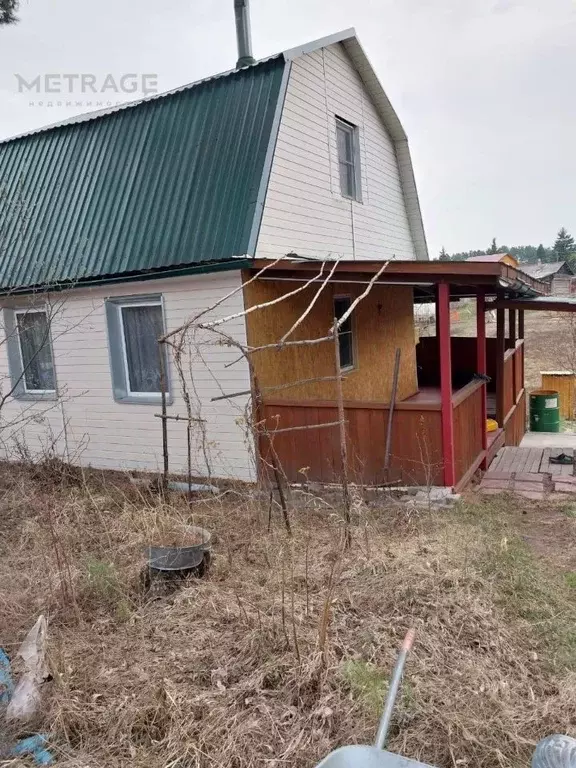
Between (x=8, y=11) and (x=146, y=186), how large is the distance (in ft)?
8.11

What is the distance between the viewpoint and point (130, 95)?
11.6 m

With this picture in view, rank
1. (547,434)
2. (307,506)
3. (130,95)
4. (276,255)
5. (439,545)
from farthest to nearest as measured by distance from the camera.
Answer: (547,434) < (130,95) < (276,255) < (307,506) < (439,545)

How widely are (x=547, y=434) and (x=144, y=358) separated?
33.5 feet

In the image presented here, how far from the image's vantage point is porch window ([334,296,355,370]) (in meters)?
9.48

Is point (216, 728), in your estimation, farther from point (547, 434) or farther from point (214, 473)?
point (547, 434)

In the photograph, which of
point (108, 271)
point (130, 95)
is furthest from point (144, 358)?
point (130, 95)

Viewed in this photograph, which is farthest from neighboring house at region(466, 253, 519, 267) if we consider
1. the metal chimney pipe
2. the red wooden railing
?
the metal chimney pipe

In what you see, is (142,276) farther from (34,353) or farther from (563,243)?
(563,243)

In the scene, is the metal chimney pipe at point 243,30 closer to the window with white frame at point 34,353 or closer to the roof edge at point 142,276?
the roof edge at point 142,276

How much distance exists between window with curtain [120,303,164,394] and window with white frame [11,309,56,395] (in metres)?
1.55

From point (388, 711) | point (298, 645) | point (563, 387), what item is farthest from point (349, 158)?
point (563, 387)

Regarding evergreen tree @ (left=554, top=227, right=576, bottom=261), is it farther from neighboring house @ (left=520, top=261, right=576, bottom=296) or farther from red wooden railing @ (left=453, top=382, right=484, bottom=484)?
red wooden railing @ (left=453, top=382, right=484, bottom=484)

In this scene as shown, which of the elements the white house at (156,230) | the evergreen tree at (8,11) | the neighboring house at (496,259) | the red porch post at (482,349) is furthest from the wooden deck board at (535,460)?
the evergreen tree at (8,11)

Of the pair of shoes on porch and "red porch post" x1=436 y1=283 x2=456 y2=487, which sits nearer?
"red porch post" x1=436 y1=283 x2=456 y2=487
